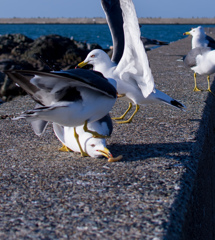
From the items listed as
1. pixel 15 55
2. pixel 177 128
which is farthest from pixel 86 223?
pixel 15 55

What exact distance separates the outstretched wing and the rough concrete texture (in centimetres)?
39

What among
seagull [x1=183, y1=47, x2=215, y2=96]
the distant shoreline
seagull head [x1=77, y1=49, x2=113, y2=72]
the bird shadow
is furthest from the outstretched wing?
the distant shoreline

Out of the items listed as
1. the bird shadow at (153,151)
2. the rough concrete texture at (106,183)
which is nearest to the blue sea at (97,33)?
the rough concrete texture at (106,183)

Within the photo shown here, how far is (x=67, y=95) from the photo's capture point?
228cm

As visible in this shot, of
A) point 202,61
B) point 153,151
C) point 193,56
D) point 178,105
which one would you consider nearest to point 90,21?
point 193,56

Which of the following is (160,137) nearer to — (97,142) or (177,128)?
(177,128)

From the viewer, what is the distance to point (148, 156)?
8.30 ft

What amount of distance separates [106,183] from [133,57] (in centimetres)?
153

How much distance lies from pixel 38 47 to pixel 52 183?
17671 millimetres

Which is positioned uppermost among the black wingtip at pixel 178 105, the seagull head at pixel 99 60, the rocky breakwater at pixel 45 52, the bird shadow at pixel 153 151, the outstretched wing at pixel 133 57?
the outstretched wing at pixel 133 57

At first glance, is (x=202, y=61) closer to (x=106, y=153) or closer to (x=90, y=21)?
(x=106, y=153)

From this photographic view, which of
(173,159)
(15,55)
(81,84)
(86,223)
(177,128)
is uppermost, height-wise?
(81,84)

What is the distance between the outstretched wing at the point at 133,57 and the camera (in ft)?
9.53

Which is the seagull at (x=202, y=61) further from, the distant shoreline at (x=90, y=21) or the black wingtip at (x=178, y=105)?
the distant shoreline at (x=90, y=21)
